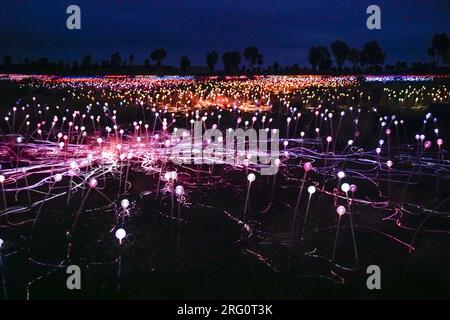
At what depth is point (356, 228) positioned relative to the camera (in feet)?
18.3

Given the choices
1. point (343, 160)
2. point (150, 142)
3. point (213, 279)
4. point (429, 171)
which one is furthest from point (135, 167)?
point (429, 171)

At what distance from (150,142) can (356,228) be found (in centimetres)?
629

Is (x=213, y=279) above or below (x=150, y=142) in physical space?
below

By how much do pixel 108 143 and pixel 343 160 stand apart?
532cm

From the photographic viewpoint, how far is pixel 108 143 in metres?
10.6

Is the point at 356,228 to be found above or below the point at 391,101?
below

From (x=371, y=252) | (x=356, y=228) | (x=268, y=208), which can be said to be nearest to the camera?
(x=371, y=252)

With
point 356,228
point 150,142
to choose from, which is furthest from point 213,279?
point 150,142

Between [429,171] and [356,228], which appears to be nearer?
[356,228]
